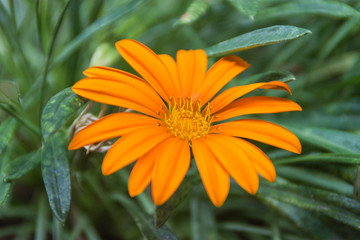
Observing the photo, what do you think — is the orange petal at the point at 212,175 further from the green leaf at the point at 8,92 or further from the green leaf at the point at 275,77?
the green leaf at the point at 8,92

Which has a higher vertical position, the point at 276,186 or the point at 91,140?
the point at 91,140

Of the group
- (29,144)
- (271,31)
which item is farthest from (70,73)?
(271,31)

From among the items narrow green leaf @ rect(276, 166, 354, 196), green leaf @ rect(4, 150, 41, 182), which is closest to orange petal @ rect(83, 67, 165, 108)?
green leaf @ rect(4, 150, 41, 182)

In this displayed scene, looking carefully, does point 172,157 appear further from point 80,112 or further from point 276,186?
point 276,186

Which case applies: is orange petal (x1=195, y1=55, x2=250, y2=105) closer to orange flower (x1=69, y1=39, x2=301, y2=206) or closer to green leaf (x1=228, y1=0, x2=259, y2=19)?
orange flower (x1=69, y1=39, x2=301, y2=206)

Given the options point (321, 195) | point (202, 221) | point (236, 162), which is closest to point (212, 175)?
point (236, 162)

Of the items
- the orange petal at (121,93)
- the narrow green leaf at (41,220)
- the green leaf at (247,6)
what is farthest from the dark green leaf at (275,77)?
the narrow green leaf at (41,220)
